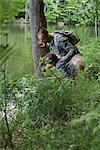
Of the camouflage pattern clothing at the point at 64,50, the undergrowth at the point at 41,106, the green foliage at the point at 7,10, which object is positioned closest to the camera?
the green foliage at the point at 7,10

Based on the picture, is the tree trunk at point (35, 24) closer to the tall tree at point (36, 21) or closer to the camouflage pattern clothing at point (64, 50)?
the tall tree at point (36, 21)

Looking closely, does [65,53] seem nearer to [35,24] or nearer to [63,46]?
[63,46]

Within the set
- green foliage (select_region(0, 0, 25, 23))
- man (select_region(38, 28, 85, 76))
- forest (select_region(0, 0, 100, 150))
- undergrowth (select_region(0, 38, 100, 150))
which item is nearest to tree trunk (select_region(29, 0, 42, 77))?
man (select_region(38, 28, 85, 76))

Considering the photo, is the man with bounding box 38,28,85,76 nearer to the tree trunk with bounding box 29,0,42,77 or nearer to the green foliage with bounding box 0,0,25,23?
the tree trunk with bounding box 29,0,42,77

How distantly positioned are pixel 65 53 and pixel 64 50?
0.39 ft

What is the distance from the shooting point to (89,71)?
5.83 meters

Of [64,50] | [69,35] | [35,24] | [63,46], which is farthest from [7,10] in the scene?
[35,24]

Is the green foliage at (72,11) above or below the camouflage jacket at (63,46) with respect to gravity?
below

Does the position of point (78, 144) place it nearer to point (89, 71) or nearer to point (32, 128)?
point (32, 128)

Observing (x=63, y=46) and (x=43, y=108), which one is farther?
(x=63, y=46)

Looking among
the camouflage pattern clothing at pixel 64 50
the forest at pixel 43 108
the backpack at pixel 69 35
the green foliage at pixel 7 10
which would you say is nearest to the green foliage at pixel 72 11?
the backpack at pixel 69 35

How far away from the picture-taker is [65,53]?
635cm

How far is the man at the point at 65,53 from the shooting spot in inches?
242

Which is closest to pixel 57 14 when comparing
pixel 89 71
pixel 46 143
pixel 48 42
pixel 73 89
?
pixel 48 42
